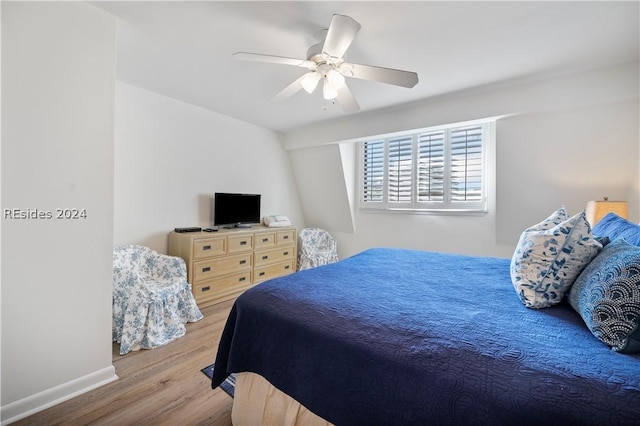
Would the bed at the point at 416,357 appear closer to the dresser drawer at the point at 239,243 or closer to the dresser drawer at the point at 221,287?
the dresser drawer at the point at 221,287

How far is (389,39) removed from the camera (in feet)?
6.43

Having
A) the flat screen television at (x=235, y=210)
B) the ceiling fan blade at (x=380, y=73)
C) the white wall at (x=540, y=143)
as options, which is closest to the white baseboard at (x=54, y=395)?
the flat screen television at (x=235, y=210)

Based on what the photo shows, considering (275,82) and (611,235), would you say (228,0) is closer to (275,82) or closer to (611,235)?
(275,82)

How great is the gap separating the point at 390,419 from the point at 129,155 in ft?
10.6

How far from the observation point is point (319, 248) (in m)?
4.67

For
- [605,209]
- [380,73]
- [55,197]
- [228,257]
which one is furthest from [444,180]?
[55,197]

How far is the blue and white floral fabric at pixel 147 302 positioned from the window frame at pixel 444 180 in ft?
9.41

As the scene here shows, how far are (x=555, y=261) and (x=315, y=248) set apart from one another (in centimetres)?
362

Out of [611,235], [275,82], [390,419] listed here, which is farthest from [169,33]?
[611,235]

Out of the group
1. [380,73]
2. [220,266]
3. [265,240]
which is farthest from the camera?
[265,240]

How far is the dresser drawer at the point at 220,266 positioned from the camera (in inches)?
117

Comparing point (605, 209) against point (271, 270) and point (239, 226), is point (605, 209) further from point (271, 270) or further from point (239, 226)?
point (239, 226)

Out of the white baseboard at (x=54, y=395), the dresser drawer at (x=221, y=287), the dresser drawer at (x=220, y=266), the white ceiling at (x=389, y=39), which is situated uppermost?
the white ceiling at (x=389, y=39)

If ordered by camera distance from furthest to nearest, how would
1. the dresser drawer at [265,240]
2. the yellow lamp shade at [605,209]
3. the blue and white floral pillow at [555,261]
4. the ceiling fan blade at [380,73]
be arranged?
the dresser drawer at [265,240]
the yellow lamp shade at [605,209]
the ceiling fan blade at [380,73]
the blue and white floral pillow at [555,261]
